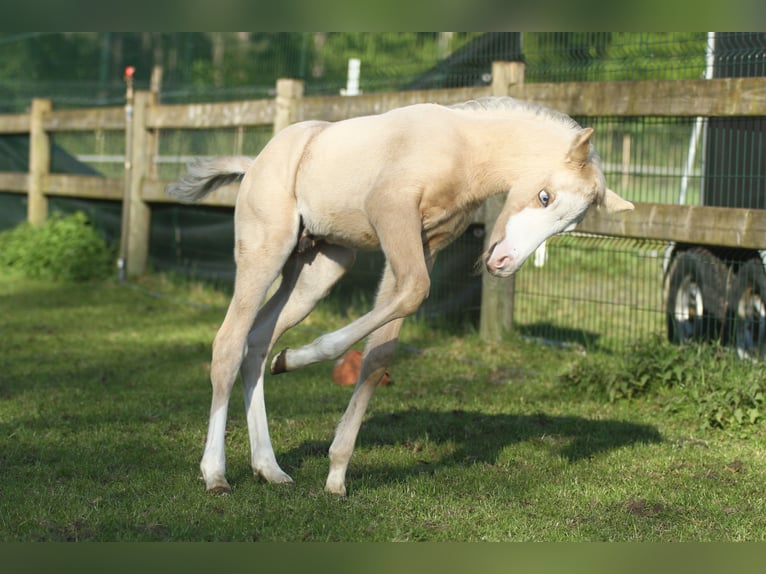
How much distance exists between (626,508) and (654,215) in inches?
124

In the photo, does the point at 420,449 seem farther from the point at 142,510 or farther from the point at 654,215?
the point at 654,215

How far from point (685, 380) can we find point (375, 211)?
3.09 m

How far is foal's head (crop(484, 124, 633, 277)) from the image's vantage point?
436cm

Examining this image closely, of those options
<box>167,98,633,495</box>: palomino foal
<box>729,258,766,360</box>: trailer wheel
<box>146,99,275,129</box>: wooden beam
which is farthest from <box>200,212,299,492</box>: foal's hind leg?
<box>146,99,275,129</box>: wooden beam

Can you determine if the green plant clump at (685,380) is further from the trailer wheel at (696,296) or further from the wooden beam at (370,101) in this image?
the wooden beam at (370,101)

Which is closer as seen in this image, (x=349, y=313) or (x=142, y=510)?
(x=142, y=510)

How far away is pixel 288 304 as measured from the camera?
5285 millimetres

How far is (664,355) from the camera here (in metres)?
6.97

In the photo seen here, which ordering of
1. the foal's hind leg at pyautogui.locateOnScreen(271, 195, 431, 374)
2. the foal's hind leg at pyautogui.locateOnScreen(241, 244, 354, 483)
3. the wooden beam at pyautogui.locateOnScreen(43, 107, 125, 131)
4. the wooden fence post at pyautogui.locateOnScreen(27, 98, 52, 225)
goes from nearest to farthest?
the foal's hind leg at pyautogui.locateOnScreen(271, 195, 431, 374), the foal's hind leg at pyautogui.locateOnScreen(241, 244, 354, 483), the wooden beam at pyautogui.locateOnScreen(43, 107, 125, 131), the wooden fence post at pyautogui.locateOnScreen(27, 98, 52, 225)

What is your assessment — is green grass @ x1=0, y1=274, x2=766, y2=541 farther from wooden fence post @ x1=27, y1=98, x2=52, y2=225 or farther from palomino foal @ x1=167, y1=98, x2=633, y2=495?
wooden fence post @ x1=27, y1=98, x2=52, y2=225

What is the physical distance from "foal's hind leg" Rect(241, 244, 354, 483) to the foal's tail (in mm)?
582

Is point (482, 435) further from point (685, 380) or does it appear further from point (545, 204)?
point (545, 204)

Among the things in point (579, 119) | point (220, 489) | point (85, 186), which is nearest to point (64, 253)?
point (85, 186)
